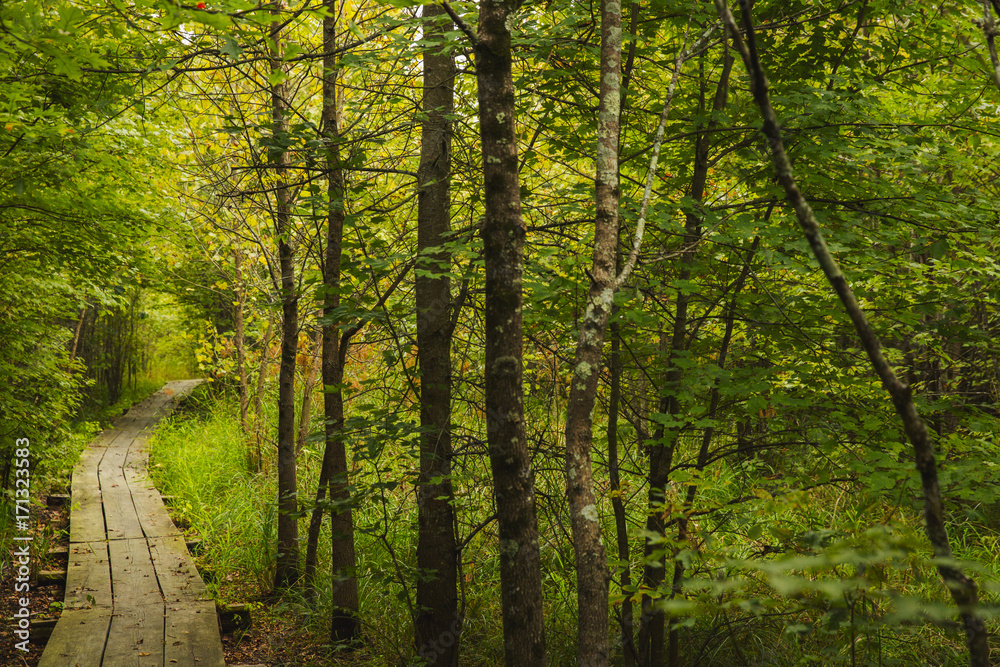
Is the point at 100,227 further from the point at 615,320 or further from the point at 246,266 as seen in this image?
the point at 615,320

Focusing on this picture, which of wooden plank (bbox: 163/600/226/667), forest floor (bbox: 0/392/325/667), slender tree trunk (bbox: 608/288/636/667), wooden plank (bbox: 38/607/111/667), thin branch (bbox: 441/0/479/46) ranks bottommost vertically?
forest floor (bbox: 0/392/325/667)

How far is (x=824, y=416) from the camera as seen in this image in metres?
3.21

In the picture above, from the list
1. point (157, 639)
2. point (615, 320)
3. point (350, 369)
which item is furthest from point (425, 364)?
point (350, 369)

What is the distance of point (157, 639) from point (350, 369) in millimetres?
3884

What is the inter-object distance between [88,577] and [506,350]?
4.69 meters

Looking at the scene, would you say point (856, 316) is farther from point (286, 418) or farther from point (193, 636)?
point (193, 636)

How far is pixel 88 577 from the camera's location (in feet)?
16.1

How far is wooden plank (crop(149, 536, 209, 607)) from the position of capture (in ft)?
15.3

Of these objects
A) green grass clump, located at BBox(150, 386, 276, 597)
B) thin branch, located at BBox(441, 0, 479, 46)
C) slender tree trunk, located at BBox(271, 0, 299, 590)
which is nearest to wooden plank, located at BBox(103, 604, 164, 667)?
green grass clump, located at BBox(150, 386, 276, 597)

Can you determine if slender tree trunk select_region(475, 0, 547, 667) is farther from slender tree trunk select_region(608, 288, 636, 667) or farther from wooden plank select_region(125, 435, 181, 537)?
wooden plank select_region(125, 435, 181, 537)

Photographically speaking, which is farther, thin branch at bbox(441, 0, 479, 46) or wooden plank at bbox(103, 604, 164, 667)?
wooden plank at bbox(103, 604, 164, 667)

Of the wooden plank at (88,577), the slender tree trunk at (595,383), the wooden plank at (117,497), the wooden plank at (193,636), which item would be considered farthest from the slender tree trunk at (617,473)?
the wooden plank at (117,497)

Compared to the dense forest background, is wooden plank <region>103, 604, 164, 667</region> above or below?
below

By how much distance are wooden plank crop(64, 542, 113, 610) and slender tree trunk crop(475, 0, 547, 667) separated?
3854mm
